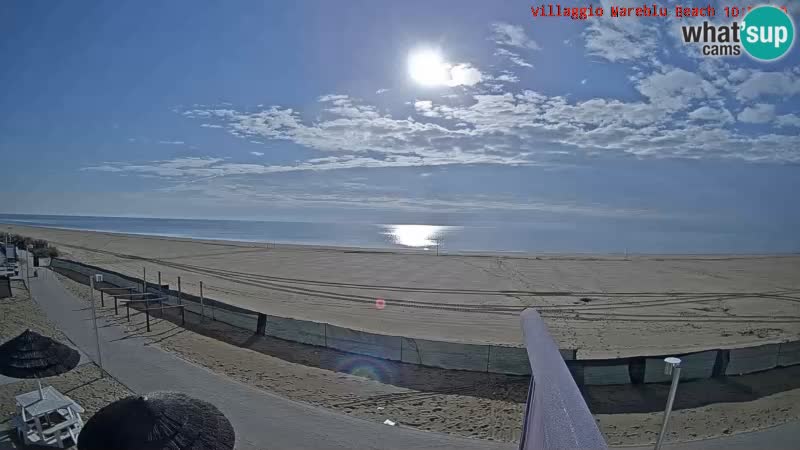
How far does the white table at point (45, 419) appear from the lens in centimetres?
648

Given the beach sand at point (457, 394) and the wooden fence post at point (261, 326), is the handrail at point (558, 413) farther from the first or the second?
the wooden fence post at point (261, 326)

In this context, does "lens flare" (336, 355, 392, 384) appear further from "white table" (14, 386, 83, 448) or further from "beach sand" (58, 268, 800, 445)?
"white table" (14, 386, 83, 448)

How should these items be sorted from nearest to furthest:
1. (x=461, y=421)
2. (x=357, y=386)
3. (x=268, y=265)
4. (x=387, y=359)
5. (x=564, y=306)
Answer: (x=461, y=421) → (x=357, y=386) → (x=387, y=359) → (x=564, y=306) → (x=268, y=265)

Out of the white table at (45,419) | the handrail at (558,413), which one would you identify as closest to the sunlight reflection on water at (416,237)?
the white table at (45,419)

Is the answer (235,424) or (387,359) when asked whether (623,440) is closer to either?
(387,359)

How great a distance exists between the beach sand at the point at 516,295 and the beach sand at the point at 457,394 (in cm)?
→ 321

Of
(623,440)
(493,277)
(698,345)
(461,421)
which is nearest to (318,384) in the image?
(461,421)

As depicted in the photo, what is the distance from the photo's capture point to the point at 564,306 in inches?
771

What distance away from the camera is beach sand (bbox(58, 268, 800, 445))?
7.75 m

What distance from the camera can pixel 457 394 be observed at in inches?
354

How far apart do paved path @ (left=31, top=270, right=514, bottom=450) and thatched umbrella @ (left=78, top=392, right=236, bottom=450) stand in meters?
2.52

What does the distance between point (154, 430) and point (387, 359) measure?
6.88m

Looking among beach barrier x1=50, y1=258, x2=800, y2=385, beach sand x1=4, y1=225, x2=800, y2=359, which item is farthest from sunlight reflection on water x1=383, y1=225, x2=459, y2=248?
beach barrier x1=50, y1=258, x2=800, y2=385

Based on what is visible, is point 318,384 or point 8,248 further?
point 8,248
